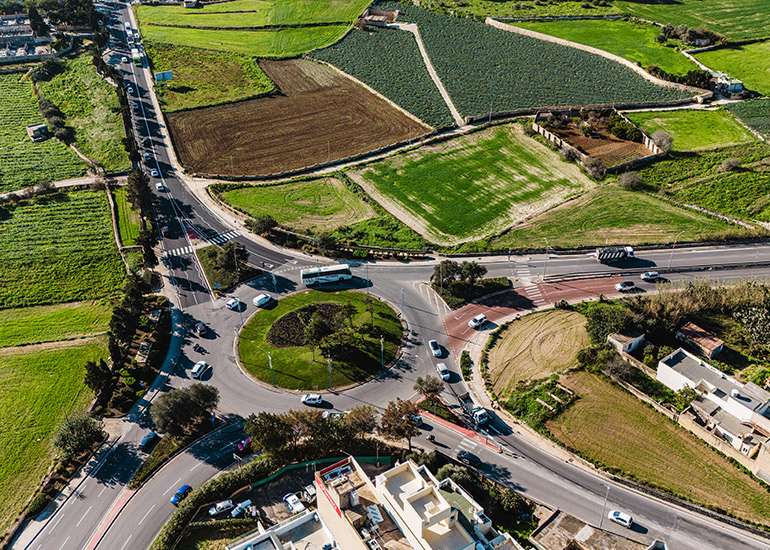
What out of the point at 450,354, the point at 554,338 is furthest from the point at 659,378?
the point at 450,354

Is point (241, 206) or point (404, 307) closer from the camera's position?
point (404, 307)

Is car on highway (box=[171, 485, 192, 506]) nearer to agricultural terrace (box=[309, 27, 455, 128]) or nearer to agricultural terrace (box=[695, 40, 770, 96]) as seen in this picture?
agricultural terrace (box=[309, 27, 455, 128])

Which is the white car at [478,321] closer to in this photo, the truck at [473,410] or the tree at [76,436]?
A: the truck at [473,410]

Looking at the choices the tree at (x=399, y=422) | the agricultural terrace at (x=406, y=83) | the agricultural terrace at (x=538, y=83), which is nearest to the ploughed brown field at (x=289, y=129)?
the agricultural terrace at (x=406, y=83)

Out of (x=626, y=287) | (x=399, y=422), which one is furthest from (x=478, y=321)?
(x=399, y=422)

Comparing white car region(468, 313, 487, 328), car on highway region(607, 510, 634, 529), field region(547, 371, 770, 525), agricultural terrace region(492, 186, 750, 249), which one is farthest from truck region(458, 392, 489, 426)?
agricultural terrace region(492, 186, 750, 249)

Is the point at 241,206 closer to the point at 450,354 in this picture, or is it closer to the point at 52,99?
the point at 450,354
